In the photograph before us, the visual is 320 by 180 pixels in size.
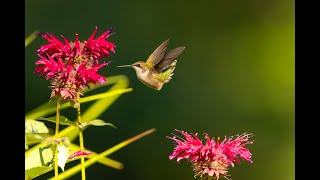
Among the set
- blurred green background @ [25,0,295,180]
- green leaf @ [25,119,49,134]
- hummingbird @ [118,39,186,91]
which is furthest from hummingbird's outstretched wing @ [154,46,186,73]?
blurred green background @ [25,0,295,180]

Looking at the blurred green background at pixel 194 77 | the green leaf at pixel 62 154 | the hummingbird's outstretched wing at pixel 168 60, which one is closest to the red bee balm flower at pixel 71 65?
the green leaf at pixel 62 154

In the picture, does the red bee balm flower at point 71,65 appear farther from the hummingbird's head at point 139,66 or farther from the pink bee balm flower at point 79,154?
the hummingbird's head at point 139,66

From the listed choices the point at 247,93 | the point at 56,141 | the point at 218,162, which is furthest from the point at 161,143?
the point at 56,141

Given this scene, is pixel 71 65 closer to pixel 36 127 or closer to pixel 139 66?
pixel 36 127

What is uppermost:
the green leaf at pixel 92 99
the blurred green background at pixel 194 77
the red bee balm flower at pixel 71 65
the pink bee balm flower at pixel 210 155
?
the blurred green background at pixel 194 77

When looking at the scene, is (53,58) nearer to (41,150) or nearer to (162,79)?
(41,150)

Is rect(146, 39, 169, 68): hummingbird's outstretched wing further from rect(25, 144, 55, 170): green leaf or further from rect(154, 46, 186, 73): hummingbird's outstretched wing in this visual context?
rect(25, 144, 55, 170): green leaf
